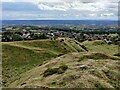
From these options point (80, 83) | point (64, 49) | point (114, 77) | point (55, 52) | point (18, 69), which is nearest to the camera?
point (80, 83)

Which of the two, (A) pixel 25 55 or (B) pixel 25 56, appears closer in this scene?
(B) pixel 25 56

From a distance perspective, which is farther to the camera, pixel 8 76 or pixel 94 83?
pixel 8 76

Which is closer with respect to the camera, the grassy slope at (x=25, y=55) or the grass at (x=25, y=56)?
the grassy slope at (x=25, y=55)

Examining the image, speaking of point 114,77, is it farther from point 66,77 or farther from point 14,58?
point 14,58

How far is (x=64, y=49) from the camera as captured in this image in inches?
2717

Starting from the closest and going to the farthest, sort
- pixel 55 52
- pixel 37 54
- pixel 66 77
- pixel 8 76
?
pixel 66 77 → pixel 8 76 → pixel 37 54 → pixel 55 52

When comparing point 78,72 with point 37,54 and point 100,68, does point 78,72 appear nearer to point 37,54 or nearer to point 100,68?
point 100,68

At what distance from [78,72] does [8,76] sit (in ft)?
57.0

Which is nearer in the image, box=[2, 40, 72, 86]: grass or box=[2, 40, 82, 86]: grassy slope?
box=[2, 40, 82, 86]: grassy slope

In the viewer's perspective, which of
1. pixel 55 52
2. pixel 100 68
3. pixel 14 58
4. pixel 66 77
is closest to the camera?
→ pixel 66 77

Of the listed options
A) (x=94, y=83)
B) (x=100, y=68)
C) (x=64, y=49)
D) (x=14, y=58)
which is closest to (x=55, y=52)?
(x=64, y=49)

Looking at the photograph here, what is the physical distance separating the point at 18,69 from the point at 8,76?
5.65 metres

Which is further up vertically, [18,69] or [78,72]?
[78,72]

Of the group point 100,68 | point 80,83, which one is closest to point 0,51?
point 100,68
